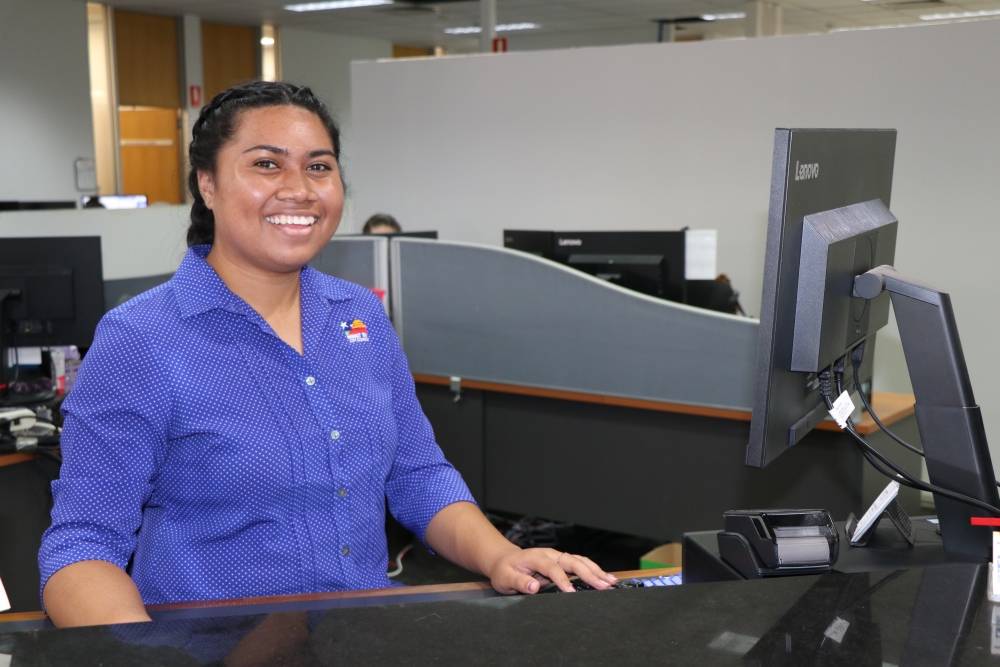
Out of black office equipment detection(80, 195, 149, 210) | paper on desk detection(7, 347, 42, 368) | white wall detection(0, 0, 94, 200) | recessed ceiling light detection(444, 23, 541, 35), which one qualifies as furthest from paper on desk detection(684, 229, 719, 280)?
recessed ceiling light detection(444, 23, 541, 35)

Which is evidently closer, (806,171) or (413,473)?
(806,171)

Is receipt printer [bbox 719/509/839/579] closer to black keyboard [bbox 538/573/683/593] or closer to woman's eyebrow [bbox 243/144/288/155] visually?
black keyboard [bbox 538/573/683/593]

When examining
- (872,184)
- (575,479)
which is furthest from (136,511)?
(575,479)

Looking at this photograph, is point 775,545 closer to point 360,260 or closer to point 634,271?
point 634,271

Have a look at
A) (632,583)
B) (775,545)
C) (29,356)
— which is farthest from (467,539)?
(29,356)

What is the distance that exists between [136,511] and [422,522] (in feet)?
1.46

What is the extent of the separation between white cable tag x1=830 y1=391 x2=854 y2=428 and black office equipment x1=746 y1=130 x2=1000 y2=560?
A: 0.6 inches

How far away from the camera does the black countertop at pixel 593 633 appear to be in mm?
814

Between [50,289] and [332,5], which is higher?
[332,5]

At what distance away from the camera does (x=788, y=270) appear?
113 centimetres

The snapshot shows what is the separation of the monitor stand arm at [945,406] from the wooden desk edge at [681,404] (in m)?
1.66

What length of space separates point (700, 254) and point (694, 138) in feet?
4.88

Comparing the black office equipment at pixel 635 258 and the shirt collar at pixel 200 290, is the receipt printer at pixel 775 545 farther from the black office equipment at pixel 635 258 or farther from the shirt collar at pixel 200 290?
the black office equipment at pixel 635 258

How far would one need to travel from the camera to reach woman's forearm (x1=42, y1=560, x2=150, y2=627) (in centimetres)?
116
